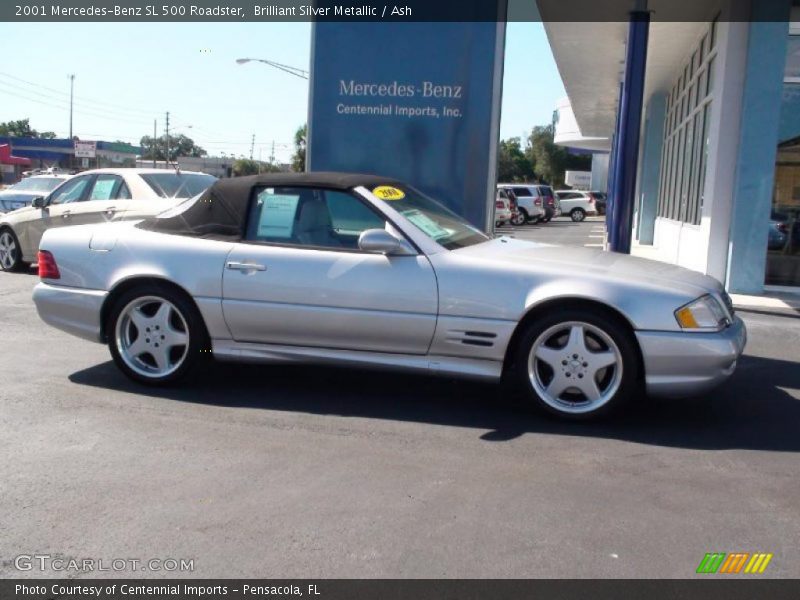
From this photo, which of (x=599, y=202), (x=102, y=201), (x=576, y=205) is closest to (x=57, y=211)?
(x=102, y=201)

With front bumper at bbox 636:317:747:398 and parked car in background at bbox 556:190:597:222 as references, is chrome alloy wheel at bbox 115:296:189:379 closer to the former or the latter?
front bumper at bbox 636:317:747:398

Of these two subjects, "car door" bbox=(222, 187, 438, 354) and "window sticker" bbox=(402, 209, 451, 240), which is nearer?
"car door" bbox=(222, 187, 438, 354)

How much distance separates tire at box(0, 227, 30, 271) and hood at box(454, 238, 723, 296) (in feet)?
28.9

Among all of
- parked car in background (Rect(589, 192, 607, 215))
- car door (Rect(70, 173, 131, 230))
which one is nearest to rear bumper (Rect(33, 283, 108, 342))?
car door (Rect(70, 173, 131, 230))

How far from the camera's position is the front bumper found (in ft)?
16.0

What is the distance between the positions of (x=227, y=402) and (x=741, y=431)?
325 centimetres

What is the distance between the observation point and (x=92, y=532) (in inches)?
140

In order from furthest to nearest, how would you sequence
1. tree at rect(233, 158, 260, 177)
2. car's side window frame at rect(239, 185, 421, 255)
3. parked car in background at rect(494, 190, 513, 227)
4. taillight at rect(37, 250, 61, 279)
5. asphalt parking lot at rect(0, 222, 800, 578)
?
tree at rect(233, 158, 260, 177) → parked car in background at rect(494, 190, 513, 227) → taillight at rect(37, 250, 61, 279) → car's side window frame at rect(239, 185, 421, 255) → asphalt parking lot at rect(0, 222, 800, 578)

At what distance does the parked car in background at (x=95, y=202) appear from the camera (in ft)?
36.4

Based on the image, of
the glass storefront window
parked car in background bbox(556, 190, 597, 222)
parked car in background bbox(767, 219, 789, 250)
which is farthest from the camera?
parked car in background bbox(556, 190, 597, 222)

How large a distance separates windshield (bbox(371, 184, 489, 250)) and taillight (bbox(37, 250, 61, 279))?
2357mm

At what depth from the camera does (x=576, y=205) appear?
148 ft

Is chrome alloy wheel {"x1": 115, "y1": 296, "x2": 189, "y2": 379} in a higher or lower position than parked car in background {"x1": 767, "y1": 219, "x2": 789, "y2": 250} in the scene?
lower
